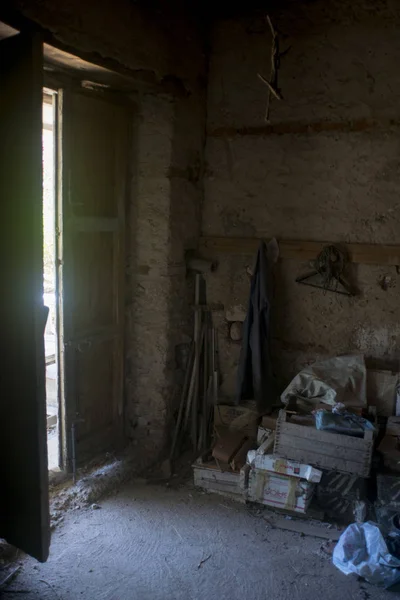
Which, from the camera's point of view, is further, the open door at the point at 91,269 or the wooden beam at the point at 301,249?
Answer: the wooden beam at the point at 301,249

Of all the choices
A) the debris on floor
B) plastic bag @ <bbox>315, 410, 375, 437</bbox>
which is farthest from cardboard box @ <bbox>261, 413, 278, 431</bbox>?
plastic bag @ <bbox>315, 410, 375, 437</bbox>

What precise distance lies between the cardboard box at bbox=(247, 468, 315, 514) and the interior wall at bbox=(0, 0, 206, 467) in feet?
3.30

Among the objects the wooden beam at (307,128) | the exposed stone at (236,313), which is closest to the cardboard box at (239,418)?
the exposed stone at (236,313)

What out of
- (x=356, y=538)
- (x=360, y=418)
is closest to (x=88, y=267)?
(x=360, y=418)

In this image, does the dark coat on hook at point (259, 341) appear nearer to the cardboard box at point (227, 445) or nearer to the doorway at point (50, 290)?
the cardboard box at point (227, 445)

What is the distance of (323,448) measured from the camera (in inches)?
143

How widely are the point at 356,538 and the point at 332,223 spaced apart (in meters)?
2.31

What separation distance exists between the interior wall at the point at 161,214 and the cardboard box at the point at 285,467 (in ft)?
3.41

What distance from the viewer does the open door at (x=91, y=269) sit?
3752 millimetres

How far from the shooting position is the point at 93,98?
384 cm

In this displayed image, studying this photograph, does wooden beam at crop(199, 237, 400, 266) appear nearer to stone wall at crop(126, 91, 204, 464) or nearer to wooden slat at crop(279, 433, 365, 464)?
stone wall at crop(126, 91, 204, 464)

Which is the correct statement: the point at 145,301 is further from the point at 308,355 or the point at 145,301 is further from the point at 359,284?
the point at 359,284

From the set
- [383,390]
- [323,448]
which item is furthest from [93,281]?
[383,390]

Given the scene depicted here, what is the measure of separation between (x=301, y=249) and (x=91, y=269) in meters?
Result: 1.70
